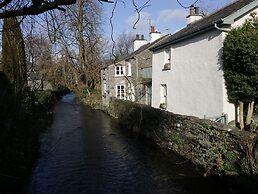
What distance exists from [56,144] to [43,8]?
15252 mm

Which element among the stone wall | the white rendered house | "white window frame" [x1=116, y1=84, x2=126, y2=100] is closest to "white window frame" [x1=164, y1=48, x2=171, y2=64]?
the white rendered house

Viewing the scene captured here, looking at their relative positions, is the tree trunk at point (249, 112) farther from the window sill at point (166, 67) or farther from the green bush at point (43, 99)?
the green bush at point (43, 99)

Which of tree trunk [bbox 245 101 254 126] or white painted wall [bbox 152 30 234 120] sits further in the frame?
white painted wall [bbox 152 30 234 120]

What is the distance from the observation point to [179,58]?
18969mm

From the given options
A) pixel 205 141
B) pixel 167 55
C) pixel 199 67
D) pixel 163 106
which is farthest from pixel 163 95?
pixel 205 141

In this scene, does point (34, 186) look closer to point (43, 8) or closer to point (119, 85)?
point (43, 8)

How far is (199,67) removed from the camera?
1645cm

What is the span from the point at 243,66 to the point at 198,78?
3.60 meters

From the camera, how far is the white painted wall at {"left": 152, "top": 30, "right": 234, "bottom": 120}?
14.7 meters

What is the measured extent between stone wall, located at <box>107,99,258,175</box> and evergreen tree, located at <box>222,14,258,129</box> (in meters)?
2.24

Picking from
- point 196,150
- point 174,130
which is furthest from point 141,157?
point 196,150

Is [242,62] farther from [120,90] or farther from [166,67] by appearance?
[120,90]

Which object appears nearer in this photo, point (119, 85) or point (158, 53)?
point (158, 53)

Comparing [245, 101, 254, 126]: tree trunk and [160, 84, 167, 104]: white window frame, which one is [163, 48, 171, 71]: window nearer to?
[160, 84, 167, 104]: white window frame
